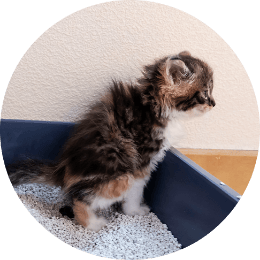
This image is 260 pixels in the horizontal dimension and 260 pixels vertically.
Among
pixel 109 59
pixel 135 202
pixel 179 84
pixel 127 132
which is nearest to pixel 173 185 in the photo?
pixel 135 202

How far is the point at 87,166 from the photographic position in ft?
3.31

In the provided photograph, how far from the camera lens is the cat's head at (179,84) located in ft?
3.39

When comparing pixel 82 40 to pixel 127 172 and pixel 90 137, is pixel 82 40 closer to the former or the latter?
pixel 90 137

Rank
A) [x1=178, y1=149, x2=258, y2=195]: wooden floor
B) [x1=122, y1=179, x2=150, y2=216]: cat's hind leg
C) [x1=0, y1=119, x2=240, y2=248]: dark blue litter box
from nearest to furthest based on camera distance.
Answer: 1. [x1=0, y1=119, x2=240, y2=248]: dark blue litter box
2. [x1=122, y1=179, x2=150, y2=216]: cat's hind leg
3. [x1=178, y1=149, x2=258, y2=195]: wooden floor

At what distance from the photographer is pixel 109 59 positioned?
4.20 feet

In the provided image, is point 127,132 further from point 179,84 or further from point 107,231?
point 107,231

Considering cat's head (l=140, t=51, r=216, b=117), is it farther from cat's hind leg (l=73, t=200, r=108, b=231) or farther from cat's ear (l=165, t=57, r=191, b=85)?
cat's hind leg (l=73, t=200, r=108, b=231)

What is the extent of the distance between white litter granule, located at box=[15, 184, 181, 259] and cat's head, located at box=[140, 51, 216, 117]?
26.2 inches

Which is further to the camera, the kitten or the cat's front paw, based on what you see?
the cat's front paw

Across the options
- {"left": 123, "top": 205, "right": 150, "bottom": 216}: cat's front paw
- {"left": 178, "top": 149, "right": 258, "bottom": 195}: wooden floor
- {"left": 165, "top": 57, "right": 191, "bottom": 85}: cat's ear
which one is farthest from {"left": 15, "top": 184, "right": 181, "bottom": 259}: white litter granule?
{"left": 165, "top": 57, "right": 191, "bottom": 85}: cat's ear

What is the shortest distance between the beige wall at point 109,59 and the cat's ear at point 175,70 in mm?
278

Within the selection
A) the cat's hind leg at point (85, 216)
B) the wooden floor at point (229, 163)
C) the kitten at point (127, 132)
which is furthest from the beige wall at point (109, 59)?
the cat's hind leg at point (85, 216)

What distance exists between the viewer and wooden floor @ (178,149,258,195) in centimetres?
137

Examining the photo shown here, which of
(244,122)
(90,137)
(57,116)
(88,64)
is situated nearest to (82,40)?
Result: (88,64)
